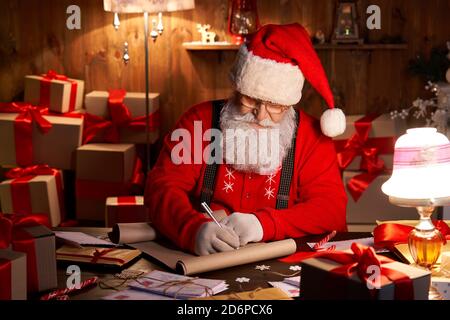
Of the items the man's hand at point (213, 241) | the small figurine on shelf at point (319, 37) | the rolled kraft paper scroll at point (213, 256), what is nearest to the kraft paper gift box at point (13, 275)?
the rolled kraft paper scroll at point (213, 256)

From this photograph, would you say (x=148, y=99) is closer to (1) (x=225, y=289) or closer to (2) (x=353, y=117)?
(2) (x=353, y=117)

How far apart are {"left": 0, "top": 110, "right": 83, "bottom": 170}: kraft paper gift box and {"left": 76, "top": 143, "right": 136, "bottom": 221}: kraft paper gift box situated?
0.09m

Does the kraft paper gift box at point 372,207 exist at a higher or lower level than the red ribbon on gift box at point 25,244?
lower

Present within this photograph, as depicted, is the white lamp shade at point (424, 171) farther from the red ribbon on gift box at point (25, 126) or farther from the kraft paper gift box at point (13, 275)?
the red ribbon on gift box at point (25, 126)

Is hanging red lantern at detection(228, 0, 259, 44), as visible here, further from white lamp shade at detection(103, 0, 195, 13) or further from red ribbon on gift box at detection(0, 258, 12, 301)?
red ribbon on gift box at detection(0, 258, 12, 301)

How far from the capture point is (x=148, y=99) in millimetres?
4293

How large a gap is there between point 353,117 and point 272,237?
1.95 metres

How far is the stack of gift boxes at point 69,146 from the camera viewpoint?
4.22 metres

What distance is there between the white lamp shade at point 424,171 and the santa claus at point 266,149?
0.53 m

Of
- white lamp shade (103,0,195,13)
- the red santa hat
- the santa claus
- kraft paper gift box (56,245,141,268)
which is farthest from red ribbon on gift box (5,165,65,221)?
kraft paper gift box (56,245,141,268)

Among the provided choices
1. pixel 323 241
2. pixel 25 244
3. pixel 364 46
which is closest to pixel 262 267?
pixel 323 241

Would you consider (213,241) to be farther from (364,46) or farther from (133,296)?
(364,46)

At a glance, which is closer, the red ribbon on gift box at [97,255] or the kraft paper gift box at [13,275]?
the kraft paper gift box at [13,275]

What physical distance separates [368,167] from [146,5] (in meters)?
1.40
